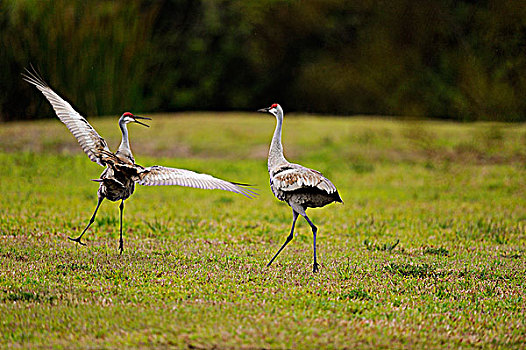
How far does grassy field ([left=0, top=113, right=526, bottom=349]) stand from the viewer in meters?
4.88

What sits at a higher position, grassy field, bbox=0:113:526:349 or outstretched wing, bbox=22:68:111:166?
outstretched wing, bbox=22:68:111:166

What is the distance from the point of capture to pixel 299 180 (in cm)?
665

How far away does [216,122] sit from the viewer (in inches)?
766

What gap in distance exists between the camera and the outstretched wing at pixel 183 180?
6.40 m

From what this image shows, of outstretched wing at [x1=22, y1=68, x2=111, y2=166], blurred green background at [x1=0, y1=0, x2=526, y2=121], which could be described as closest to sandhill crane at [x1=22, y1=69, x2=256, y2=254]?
outstretched wing at [x1=22, y1=68, x2=111, y2=166]

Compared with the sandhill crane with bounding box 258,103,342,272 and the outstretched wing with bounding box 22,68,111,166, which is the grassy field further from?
the outstretched wing with bounding box 22,68,111,166

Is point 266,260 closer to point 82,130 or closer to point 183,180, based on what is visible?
point 183,180

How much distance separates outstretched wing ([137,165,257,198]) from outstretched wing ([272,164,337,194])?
0.41m

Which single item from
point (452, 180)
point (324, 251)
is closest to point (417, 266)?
point (324, 251)

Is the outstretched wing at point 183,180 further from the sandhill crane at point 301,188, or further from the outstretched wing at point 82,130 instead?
the outstretched wing at point 82,130

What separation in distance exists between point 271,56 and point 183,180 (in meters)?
20.6

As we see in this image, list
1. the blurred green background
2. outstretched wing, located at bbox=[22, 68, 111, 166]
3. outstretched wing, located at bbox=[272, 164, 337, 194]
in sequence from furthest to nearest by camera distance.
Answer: the blurred green background < outstretched wing, located at bbox=[22, 68, 111, 166] < outstretched wing, located at bbox=[272, 164, 337, 194]

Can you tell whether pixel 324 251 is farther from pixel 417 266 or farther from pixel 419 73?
pixel 419 73

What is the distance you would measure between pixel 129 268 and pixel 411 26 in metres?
5.60
